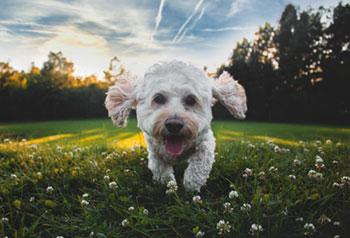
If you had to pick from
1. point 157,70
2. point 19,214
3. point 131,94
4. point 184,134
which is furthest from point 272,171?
point 19,214

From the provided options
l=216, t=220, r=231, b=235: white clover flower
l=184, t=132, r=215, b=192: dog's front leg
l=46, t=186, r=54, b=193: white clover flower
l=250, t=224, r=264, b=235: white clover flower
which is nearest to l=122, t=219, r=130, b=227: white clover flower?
l=216, t=220, r=231, b=235: white clover flower

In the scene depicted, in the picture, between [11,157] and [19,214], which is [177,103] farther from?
[11,157]

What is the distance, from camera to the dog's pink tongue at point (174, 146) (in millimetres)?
2502

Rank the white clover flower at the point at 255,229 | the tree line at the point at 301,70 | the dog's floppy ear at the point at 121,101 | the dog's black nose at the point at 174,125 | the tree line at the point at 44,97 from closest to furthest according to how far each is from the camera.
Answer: the white clover flower at the point at 255,229, the dog's black nose at the point at 174,125, the dog's floppy ear at the point at 121,101, the tree line at the point at 301,70, the tree line at the point at 44,97

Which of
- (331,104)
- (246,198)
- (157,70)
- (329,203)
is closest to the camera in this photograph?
(329,203)

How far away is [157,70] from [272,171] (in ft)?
6.19

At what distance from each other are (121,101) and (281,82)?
31.1 meters

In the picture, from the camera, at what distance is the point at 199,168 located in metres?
2.71

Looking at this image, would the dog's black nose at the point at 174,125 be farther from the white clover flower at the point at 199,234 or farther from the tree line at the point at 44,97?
the tree line at the point at 44,97

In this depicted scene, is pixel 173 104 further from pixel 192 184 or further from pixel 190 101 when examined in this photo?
pixel 192 184

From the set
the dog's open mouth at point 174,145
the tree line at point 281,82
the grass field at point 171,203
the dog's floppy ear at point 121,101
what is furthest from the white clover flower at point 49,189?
the tree line at point 281,82

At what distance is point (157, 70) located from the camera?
2803 millimetres

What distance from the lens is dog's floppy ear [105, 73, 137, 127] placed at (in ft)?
10.5

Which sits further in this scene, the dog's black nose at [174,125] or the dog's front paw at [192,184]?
the dog's front paw at [192,184]
